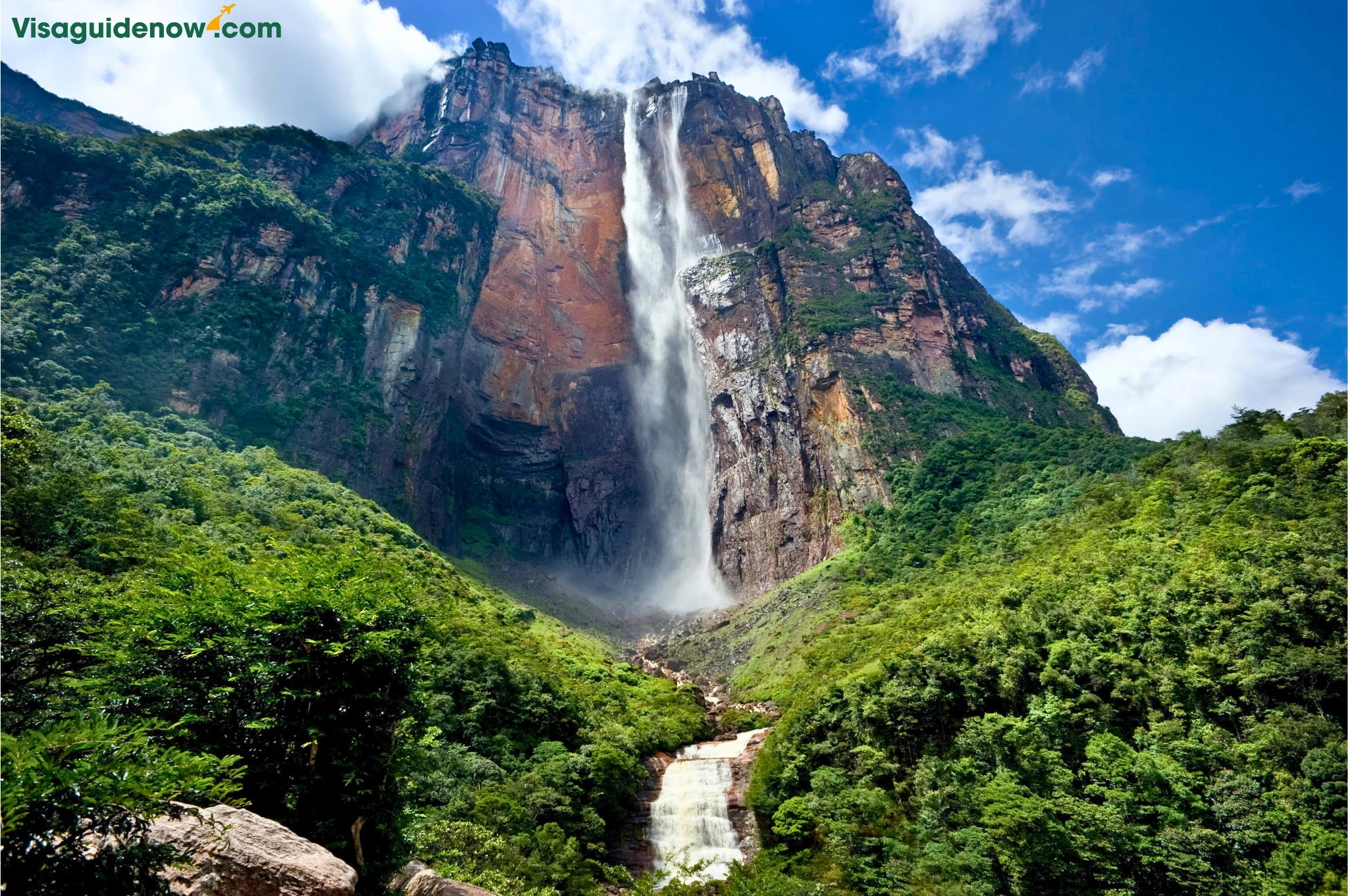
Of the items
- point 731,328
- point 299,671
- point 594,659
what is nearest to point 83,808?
point 299,671

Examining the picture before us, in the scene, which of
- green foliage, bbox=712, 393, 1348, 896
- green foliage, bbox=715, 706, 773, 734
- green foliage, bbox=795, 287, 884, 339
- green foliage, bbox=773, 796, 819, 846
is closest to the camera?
green foliage, bbox=712, 393, 1348, 896

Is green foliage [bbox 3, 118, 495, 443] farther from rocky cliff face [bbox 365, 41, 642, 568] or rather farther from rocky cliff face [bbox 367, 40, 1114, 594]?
rocky cliff face [bbox 367, 40, 1114, 594]

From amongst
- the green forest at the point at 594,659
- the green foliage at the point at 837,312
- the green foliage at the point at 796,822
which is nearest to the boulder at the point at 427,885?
the green forest at the point at 594,659

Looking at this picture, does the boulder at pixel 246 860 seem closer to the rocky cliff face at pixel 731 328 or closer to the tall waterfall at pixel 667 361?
the rocky cliff face at pixel 731 328

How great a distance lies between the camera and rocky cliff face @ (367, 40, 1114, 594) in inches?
3270

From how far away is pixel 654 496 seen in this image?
323 ft

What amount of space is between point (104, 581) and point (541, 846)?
1515cm

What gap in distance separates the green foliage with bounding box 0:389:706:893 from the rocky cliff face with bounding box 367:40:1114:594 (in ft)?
140

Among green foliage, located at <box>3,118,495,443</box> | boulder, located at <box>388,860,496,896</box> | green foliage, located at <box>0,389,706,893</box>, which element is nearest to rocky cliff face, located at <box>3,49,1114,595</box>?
green foliage, located at <box>3,118,495,443</box>

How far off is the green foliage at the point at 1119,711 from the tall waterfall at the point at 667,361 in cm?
5037

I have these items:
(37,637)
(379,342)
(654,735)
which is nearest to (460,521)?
(379,342)

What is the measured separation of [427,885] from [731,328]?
88762 mm

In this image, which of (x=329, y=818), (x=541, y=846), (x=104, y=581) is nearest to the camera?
(x=329, y=818)

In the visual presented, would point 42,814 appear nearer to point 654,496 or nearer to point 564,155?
point 654,496
